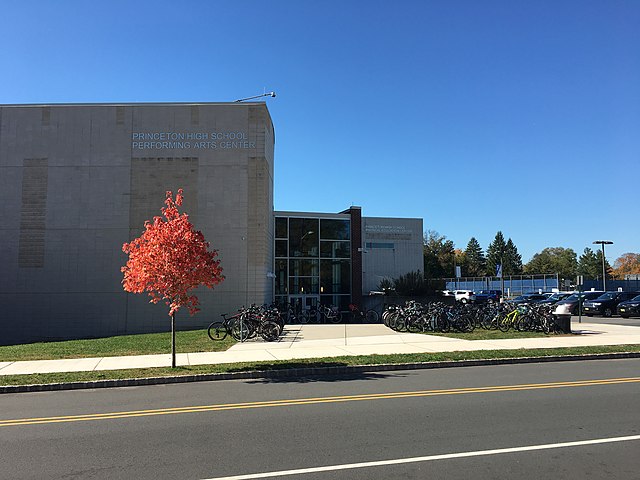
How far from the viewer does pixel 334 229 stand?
117 ft

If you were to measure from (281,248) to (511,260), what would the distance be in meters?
110

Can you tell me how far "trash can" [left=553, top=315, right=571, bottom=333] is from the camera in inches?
832

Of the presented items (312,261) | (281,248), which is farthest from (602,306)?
(281,248)

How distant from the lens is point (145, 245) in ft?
40.8

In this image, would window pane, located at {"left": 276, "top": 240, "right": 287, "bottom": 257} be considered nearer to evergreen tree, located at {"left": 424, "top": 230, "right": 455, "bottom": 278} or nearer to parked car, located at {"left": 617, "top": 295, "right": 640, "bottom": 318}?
parked car, located at {"left": 617, "top": 295, "right": 640, "bottom": 318}

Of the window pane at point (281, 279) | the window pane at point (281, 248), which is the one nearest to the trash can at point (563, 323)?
the window pane at point (281, 279)

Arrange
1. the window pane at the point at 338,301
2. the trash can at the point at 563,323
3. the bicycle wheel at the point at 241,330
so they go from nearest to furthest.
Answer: the bicycle wheel at the point at 241,330
the trash can at the point at 563,323
the window pane at the point at 338,301

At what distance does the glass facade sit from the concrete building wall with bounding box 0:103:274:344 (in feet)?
14.6

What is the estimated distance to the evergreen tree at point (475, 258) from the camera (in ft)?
415

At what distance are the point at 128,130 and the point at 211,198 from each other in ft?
20.8

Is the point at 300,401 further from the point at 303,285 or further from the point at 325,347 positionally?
the point at 303,285

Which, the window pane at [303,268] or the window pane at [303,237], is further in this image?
the window pane at [303,237]

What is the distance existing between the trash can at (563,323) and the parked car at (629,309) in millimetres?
15383

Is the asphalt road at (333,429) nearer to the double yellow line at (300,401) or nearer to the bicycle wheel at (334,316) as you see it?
the double yellow line at (300,401)
